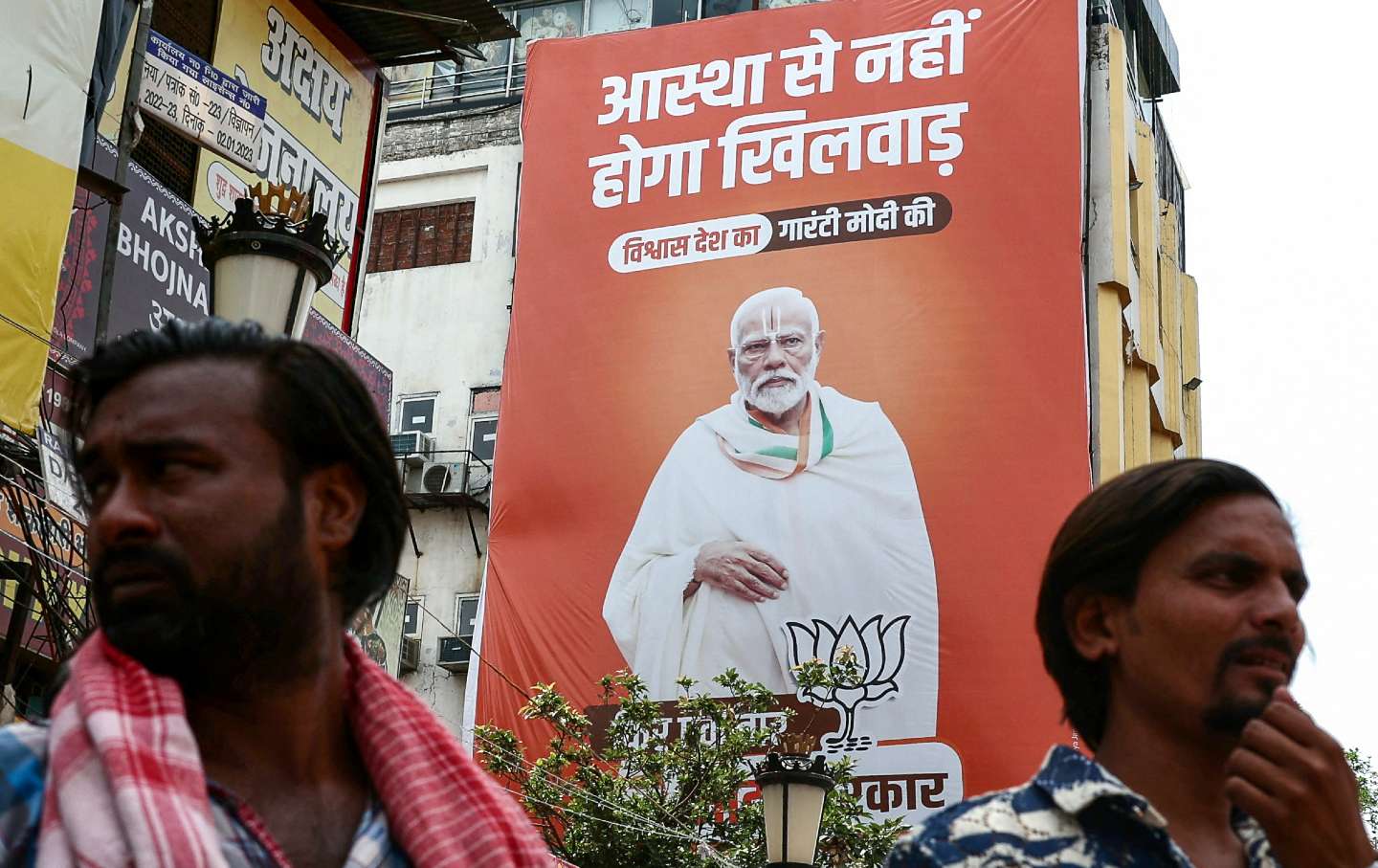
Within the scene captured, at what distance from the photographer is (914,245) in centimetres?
2416

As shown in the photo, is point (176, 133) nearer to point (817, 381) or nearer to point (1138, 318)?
point (817, 381)

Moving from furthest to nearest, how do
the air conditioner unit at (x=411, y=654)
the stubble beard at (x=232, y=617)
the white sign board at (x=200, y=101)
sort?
the air conditioner unit at (x=411, y=654) < the white sign board at (x=200, y=101) < the stubble beard at (x=232, y=617)

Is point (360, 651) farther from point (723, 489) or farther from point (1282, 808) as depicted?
point (723, 489)

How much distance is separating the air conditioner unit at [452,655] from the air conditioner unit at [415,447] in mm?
3031

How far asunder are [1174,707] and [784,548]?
20.6m

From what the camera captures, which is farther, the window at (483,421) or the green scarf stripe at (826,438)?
the window at (483,421)

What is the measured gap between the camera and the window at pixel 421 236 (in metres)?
32.7

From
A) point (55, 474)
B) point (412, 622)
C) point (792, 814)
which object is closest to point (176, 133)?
point (55, 474)

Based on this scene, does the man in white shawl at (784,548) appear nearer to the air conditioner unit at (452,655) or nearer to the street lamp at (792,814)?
the air conditioner unit at (452,655)

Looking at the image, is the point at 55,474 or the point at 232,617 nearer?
the point at 232,617

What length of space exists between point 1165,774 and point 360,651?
1.20 meters

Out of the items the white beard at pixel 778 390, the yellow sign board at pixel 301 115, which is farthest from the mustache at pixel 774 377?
the yellow sign board at pixel 301 115

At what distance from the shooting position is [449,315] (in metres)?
32.2

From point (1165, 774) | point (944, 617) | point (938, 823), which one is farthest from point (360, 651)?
point (944, 617)
